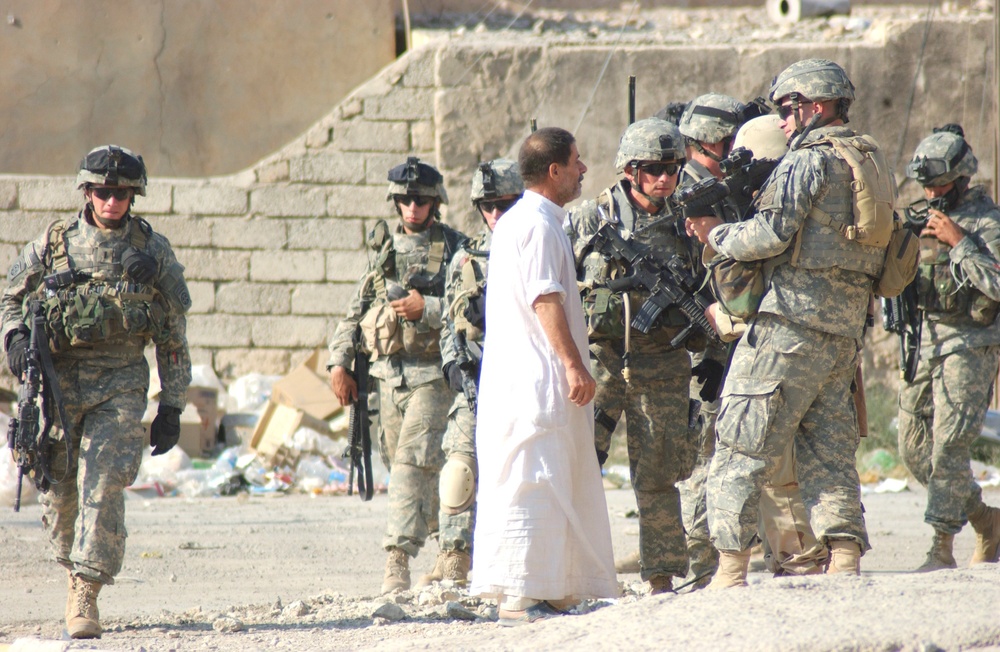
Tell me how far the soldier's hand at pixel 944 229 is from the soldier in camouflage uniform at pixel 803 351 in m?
1.67

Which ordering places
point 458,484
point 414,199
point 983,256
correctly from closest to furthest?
point 458,484 → point 983,256 → point 414,199

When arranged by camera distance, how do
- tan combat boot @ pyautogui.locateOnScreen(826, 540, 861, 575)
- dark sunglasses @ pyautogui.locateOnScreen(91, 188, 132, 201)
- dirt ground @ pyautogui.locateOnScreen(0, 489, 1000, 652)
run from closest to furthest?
1. dirt ground @ pyautogui.locateOnScreen(0, 489, 1000, 652)
2. tan combat boot @ pyautogui.locateOnScreen(826, 540, 861, 575)
3. dark sunglasses @ pyautogui.locateOnScreen(91, 188, 132, 201)

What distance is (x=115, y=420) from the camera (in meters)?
4.79

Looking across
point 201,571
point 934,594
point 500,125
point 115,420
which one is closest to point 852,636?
point 934,594

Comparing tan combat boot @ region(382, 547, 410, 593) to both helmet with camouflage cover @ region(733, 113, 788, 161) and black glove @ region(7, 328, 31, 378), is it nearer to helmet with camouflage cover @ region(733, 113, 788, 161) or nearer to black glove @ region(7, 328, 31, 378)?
black glove @ region(7, 328, 31, 378)

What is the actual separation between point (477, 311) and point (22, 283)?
195 centimetres

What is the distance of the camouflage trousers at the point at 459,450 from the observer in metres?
5.49

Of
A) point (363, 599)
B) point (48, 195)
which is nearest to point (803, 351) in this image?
point (363, 599)

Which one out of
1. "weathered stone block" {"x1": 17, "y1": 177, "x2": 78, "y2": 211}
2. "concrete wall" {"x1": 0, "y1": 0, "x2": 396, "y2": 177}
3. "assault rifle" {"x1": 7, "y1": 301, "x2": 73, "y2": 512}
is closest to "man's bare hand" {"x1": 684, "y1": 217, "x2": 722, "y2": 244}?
"assault rifle" {"x1": 7, "y1": 301, "x2": 73, "y2": 512}

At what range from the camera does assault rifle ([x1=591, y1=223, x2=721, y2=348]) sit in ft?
15.9

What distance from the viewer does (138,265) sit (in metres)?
4.86

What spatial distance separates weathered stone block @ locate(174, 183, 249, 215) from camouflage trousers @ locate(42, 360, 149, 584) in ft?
17.9

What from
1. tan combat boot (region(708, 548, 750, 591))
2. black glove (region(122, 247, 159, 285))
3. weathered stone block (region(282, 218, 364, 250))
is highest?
weathered stone block (region(282, 218, 364, 250))

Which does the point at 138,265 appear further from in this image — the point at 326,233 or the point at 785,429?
the point at 326,233
